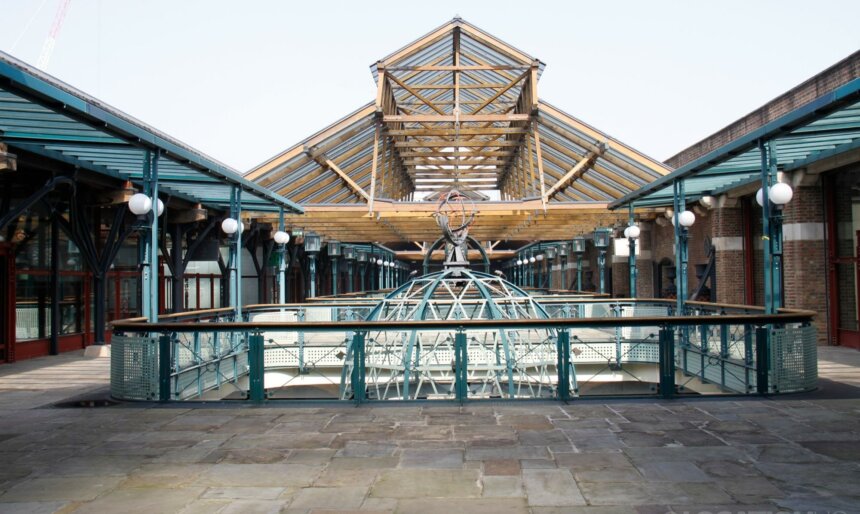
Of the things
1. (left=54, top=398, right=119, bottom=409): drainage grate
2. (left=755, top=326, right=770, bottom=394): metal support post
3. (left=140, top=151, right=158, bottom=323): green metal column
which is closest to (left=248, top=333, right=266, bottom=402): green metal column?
(left=54, top=398, right=119, bottom=409): drainage grate

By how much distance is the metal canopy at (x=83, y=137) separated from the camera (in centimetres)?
641

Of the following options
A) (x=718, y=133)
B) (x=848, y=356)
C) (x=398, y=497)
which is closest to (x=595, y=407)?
(x=398, y=497)

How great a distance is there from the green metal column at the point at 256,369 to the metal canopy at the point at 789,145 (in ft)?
21.3

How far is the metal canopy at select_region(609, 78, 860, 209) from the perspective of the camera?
23.1ft

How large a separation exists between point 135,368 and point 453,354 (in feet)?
17.2

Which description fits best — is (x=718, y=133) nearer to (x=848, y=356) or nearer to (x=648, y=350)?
(x=848, y=356)

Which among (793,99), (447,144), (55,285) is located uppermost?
(447,144)

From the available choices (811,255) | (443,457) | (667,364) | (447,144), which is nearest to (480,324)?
(667,364)

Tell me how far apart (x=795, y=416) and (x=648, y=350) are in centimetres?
464

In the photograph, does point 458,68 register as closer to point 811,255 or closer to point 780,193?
point 811,255

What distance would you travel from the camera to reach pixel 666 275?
25.4m

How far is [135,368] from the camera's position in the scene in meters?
7.98

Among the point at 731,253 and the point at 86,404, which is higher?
the point at 731,253

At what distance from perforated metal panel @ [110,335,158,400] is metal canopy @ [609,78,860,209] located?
7748mm
